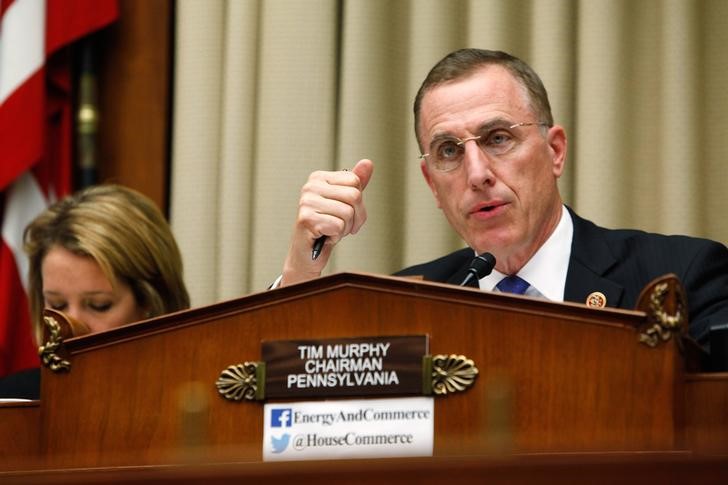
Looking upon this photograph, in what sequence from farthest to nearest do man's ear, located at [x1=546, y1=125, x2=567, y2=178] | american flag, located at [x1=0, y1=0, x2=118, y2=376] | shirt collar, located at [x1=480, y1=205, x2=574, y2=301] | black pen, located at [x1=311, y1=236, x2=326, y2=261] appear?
1. american flag, located at [x1=0, y1=0, x2=118, y2=376]
2. man's ear, located at [x1=546, y1=125, x2=567, y2=178]
3. shirt collar, located at [x1=480, y1=205, x2=574, y2=301]
4. black pen, located at [x1=311, y1=236, x2=326, y2=261]

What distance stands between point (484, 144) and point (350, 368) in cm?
129

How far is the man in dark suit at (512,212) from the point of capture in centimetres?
262

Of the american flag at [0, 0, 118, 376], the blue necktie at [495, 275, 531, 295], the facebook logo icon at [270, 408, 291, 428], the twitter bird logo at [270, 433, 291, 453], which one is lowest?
the twitter bird logo at [270, 433, 291, 453]

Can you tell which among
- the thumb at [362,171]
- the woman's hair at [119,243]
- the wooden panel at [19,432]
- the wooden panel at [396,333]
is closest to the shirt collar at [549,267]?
the thumb at [362,171]

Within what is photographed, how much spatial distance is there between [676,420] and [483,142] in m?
1.39

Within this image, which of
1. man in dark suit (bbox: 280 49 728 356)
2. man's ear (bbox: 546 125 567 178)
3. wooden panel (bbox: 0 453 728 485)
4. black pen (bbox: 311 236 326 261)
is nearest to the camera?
wooden panel (bbox: 0 453 728 485)

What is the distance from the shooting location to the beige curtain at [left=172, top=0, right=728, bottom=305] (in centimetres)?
361

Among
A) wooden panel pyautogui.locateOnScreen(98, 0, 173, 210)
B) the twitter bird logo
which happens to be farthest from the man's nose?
wooden panel pyautogui.locateOnScreen(98, 0, 173, 210)

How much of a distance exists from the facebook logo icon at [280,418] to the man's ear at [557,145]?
1474 mm

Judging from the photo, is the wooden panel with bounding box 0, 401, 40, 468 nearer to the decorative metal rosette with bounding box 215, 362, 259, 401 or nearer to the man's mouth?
the decorative metal rosette with bounding box 215, 362, 259, 401

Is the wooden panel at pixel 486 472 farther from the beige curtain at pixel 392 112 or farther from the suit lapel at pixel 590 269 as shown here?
the beige curtain at pixel 392 112

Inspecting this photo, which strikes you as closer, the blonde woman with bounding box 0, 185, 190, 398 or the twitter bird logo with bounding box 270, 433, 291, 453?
the twitter bird logo with bounding box 270, 433, 291, 453

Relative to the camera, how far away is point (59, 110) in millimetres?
4020

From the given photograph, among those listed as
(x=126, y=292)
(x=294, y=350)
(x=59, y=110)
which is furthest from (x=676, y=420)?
(x=59, y=110)
